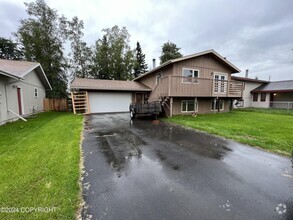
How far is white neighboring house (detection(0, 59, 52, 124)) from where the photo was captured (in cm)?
891

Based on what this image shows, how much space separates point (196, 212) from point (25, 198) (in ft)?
9.02

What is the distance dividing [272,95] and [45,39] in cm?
3469

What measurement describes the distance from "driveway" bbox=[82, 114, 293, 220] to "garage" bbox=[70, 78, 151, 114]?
10.4 metres

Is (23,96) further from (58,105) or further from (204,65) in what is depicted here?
(204,65)

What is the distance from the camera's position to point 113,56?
28.8m

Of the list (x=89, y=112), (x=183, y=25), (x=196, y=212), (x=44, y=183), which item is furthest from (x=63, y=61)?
(x=196, y=212)

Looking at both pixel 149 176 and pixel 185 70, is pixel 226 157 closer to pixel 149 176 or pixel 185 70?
pixel 149 176

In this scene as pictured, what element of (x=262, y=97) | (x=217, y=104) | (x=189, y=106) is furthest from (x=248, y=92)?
(x=189, y=106)

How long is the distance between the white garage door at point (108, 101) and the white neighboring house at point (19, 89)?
5.21 meters

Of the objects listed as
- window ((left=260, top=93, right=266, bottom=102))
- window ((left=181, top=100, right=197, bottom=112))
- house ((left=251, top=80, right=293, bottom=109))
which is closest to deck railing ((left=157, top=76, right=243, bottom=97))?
window ((left=181, top=100, right=197, bottom=112))

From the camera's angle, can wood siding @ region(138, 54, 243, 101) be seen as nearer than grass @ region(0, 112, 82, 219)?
No

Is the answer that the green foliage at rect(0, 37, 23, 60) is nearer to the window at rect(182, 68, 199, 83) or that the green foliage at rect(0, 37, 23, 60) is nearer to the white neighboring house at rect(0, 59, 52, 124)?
the white neighboring house at rect(0, 59, 52, 124)

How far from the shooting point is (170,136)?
6.64m

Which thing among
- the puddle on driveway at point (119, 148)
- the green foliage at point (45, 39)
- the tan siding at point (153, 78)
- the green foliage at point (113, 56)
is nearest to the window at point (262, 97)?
the tan siding at point (153, 78)
